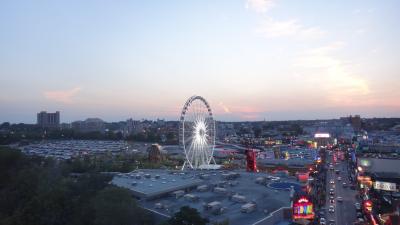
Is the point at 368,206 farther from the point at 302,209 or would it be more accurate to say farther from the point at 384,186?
the point at 302,209

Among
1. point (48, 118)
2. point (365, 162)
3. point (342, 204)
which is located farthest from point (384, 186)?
point (48, 118)

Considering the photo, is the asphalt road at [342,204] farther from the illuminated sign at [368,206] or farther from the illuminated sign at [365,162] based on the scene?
the illuminated sign at [365,162]

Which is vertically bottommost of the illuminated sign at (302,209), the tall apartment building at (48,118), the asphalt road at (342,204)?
the asphalt road at (342,204)

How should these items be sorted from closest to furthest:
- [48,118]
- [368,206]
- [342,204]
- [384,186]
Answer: [368,206]
[342,204]
[384,186]
[48,118]

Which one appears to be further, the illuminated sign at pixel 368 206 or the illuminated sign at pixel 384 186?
the illuminated sign at pixel 384 186

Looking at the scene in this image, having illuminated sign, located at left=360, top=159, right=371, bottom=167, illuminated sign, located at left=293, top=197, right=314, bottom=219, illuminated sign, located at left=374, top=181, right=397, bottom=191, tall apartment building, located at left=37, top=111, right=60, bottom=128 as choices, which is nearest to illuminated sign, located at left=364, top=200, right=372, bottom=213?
illuminated sign, located at left=374, top=181, right=397, bottom=191

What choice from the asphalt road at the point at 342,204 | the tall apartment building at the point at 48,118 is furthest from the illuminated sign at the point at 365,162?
the tall apartment building at the point at 48,118

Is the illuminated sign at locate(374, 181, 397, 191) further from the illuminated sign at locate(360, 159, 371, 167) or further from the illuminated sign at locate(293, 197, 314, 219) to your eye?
the illuminated sign at locate(293, 197, 314, 219)

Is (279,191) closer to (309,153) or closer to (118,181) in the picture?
(118,181)
